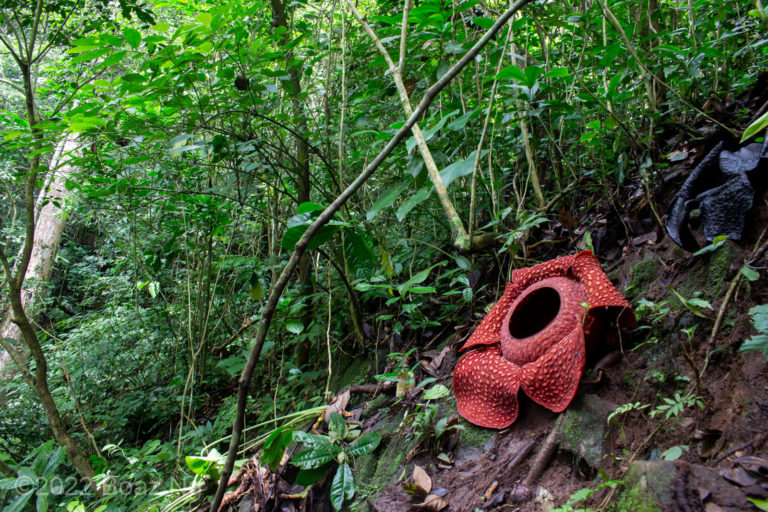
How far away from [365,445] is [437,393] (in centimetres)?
40

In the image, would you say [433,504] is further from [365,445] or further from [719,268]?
[719,268]

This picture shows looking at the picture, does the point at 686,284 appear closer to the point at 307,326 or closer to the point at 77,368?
the point at 307,326

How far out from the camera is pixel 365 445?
73.9 inches

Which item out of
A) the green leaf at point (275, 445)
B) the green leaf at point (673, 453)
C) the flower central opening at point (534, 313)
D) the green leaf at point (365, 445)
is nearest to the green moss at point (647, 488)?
the green leaf at point (673, 453)

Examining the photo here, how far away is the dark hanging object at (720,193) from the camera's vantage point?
1469 millimetres

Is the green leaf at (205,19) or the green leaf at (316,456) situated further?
the green leaf at (205,19)

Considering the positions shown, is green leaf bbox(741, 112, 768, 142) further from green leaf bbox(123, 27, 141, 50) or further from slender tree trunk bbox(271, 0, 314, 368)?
slender tree trunk bbox(271, 0, 314, 368)

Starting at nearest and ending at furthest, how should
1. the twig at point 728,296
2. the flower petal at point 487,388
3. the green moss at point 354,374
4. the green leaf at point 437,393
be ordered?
1. the twig at point 728,296
2. the flower petal at point 487,388
3. the green leaf at point 437,393
4. the green moss at point 354,374

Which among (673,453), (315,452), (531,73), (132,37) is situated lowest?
(315,452)

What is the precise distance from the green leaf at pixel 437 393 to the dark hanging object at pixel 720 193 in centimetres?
115

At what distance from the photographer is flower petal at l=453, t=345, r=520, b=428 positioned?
1.57m

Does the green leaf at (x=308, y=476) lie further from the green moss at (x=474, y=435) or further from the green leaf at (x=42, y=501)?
→ the green leaf at (x=42, y=501)

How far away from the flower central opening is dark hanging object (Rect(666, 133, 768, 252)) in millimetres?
527

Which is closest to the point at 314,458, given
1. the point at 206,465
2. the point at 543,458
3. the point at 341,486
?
the point at 341,486
